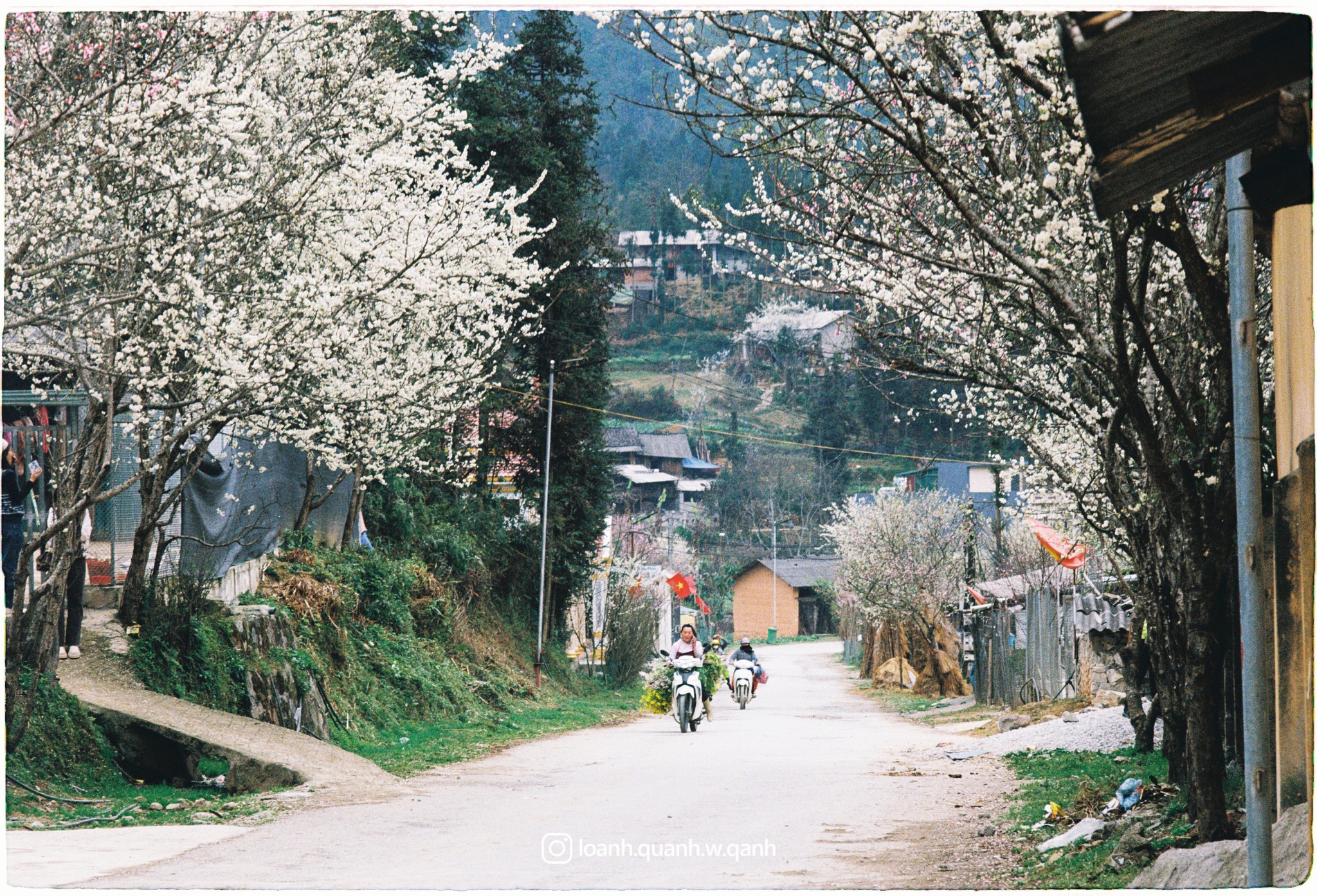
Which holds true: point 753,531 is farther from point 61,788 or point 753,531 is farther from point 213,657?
point 61,788

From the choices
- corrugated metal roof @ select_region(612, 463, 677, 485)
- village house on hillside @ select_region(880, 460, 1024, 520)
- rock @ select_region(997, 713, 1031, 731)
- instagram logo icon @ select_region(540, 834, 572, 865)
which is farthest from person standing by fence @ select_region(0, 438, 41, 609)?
village house on hillside @ select_region(880, 460, 1024, 520)

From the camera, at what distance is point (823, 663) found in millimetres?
39000

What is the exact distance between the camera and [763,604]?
42625 millimetres

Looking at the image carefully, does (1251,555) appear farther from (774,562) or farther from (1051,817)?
(774,562)

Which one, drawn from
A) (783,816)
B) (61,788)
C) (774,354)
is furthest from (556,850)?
(774,354)

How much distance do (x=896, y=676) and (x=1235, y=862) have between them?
25474 mm

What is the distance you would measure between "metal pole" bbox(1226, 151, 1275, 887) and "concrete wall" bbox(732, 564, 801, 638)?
1447 inches

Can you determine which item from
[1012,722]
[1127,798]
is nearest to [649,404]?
[1012,722]

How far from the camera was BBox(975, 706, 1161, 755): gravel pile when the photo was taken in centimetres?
1205

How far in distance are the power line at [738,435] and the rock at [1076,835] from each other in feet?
37.8

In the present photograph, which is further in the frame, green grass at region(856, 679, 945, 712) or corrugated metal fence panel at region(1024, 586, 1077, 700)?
green grass at region(856, 679, 945, 712)

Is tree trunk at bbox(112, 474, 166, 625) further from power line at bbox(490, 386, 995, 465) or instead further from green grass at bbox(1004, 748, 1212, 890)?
green grass at bbox(1004, 748, 1212, 890)

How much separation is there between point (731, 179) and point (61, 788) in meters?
7.52

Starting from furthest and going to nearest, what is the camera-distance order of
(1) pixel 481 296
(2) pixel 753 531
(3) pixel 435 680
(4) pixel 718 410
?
(2) pixel 753 531, (4) pixel 718 410, (3) pixel 435 680, (1) pixel 481 296
